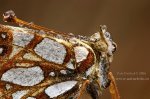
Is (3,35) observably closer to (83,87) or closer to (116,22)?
(83,87)

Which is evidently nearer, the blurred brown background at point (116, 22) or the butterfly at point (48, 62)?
the butterfly at point (48, 62)

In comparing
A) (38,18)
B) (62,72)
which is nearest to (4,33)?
(62,72)

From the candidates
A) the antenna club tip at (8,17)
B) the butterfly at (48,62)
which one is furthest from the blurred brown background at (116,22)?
the antenna club tip at (8,17)

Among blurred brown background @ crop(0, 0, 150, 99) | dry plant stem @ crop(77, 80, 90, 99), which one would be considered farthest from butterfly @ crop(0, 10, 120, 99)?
blurred brown background @ crop(0, 0, 150, 99)

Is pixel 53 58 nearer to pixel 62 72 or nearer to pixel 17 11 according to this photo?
pixel 62 72

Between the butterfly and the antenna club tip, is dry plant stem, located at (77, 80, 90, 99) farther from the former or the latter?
the antenna club tip

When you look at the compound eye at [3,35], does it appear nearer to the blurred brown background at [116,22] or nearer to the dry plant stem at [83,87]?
the dry plant stem at [83,87]
